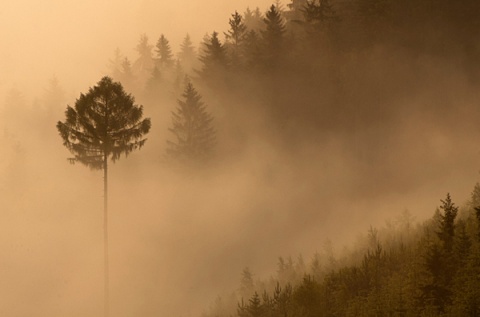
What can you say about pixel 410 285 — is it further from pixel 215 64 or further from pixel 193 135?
pixel 215 64

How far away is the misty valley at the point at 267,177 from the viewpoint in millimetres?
23750

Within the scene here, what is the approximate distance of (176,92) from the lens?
63.2m

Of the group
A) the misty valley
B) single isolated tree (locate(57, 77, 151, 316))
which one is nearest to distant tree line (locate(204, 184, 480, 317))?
the misty valley

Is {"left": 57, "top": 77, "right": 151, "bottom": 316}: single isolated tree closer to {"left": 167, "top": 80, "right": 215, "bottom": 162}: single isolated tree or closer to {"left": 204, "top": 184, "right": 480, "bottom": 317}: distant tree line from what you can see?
{"left": 204, "top": 184, "right": 480, "bottom": 317}: distant tree line

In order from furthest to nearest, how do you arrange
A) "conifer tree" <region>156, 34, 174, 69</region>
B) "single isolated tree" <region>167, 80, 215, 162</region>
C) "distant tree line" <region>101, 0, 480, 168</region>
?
"conifer tree" <region>156, 34, 174, 69</region> → "distant tree line" <region>101, 0, 480, 168</region> → "single isolated tree" <region>167, 80, 215, 162</region>

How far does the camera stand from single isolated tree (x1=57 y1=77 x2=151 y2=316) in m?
24.5

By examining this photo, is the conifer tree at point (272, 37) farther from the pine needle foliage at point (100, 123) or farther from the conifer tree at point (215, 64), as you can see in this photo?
the pine needle foliage at point (100, 123)

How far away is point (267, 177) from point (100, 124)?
2378 centimetres

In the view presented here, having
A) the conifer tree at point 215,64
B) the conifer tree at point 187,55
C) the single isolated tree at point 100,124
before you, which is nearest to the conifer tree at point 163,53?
the conifer tree at point 187,55

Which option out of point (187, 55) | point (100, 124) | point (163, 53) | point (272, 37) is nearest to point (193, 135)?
point (272, 37)

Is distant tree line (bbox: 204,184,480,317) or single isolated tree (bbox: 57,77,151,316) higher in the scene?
single isolated tree (bbox: 57,77,151,316)

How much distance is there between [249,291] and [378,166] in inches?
977

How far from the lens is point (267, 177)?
→ 151 feet

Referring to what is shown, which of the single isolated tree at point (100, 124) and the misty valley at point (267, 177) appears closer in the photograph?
the misty valley at point (267, 177)
